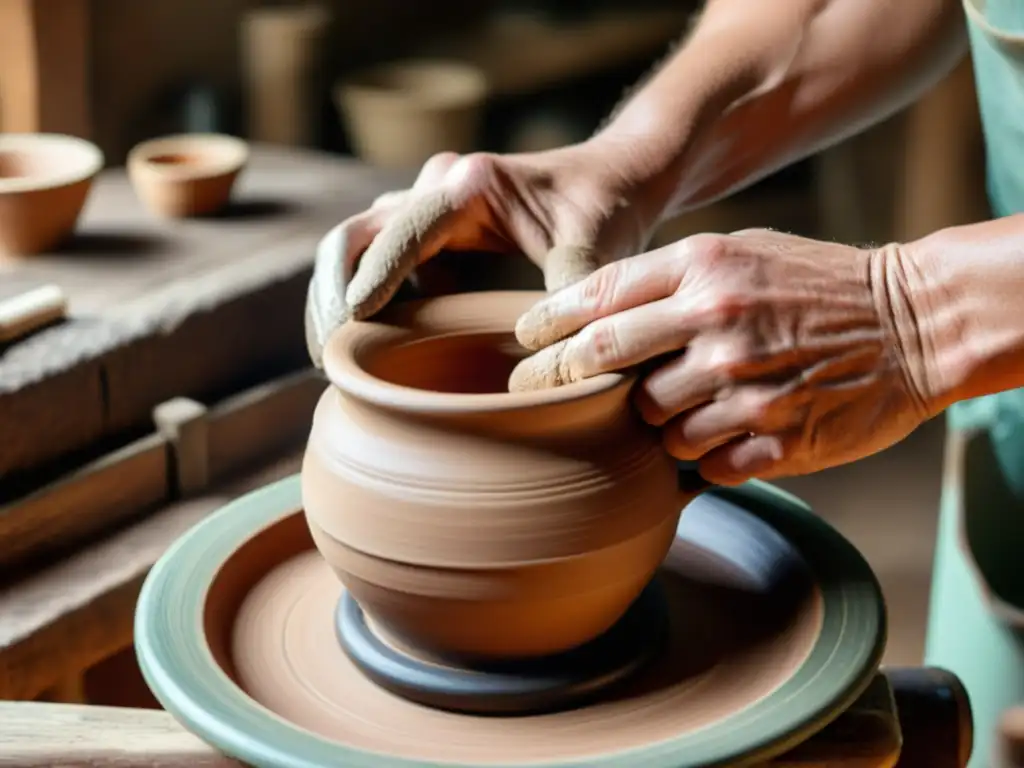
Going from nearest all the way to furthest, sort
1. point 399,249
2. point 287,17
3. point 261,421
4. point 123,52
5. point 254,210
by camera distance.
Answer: point 399,249 < point 261,421 < point 254,210 < point 123,52 < point 287,17

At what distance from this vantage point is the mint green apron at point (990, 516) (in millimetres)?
1483

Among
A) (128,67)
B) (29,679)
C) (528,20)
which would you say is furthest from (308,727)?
(528,20)

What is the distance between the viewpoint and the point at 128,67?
2703 mm

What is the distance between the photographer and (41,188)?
1925mm

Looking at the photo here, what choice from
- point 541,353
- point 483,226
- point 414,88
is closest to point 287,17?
point 414,88

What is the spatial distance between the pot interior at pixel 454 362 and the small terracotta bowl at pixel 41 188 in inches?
37.1

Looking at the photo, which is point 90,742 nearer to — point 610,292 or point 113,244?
point 610,292

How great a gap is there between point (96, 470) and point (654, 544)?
2.69 ft

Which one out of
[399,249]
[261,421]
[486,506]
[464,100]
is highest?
[399,249]

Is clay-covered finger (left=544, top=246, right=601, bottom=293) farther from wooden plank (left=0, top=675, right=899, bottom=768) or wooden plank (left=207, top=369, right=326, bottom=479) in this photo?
wooden plank (left=207, top=369, right=326, bottom=479)

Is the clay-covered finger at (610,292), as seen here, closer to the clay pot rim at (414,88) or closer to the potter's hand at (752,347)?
the potter's hand at (752,347)

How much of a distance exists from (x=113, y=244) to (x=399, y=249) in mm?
1000

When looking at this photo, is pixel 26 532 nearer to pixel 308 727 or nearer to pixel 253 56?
pixel 308 727

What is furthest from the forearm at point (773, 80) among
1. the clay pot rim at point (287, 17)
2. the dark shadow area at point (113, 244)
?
the clay pot rim at point (287, 17)
